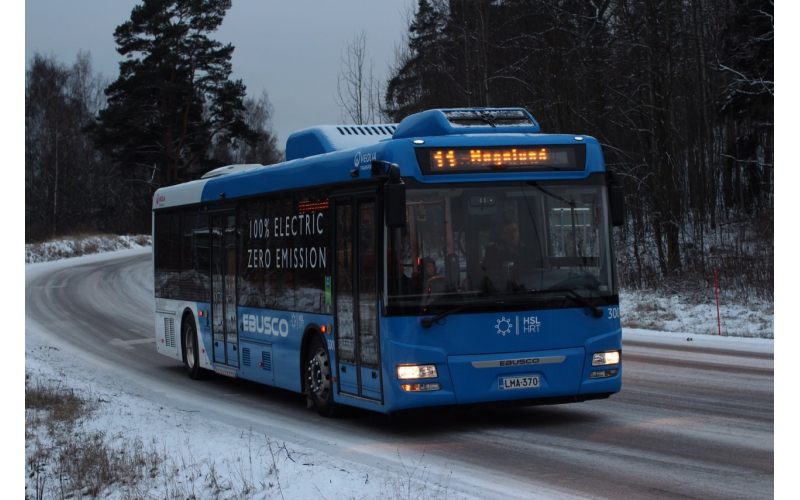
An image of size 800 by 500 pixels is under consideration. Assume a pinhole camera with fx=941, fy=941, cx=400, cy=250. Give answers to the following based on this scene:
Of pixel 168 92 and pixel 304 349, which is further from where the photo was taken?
pixel 168 92

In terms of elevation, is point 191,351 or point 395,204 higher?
point 395,204

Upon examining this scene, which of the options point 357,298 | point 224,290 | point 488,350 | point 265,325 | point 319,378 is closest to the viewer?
point 488,350

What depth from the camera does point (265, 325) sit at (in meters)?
12.6

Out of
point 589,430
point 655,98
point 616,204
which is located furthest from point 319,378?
point 655,98

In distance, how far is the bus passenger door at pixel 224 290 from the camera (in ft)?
45.2

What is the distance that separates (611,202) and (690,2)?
23.5m

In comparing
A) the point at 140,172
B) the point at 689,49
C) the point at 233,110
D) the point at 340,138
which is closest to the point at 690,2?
the point at 689,49

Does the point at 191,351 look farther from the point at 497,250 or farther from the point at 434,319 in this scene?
the point at 497,250

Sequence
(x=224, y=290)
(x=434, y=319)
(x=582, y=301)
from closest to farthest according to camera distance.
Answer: (x=434, y=319) → (x=582, y=301) → (x=224, y=290)

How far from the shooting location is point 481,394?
923cm

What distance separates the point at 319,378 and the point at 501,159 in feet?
11.6

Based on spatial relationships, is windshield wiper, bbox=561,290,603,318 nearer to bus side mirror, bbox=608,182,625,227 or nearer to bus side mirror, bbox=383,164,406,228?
bus side mirror, bbox=608,182,625,227

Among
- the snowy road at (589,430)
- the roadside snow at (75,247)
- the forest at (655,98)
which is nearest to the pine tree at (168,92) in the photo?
the roadside snow at (75,247)

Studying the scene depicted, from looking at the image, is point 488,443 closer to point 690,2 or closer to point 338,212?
point 338,212
